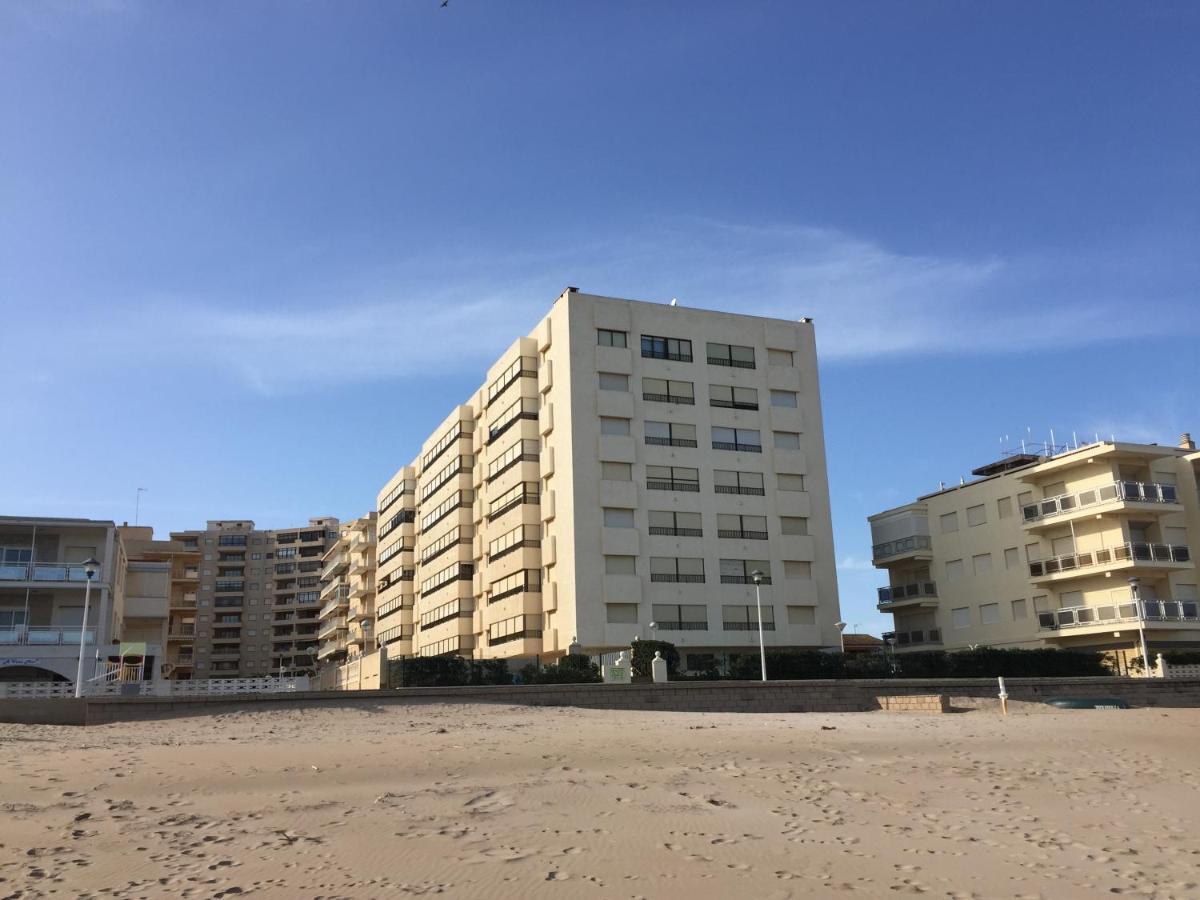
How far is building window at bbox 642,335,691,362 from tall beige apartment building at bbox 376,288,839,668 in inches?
3.5

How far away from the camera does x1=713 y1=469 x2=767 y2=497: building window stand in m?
57.7

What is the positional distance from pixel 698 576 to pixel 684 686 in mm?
20341

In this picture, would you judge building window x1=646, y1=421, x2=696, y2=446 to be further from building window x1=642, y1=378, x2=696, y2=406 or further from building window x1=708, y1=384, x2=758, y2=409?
building window x1=708, y1=384, x2=758, y2=409

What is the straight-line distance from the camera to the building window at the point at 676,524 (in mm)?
55781

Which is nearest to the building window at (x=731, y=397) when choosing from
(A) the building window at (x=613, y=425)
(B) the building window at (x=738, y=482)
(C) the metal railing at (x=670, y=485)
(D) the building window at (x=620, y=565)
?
(B) the building window at (x=738, y=482)

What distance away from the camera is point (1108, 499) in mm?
51375

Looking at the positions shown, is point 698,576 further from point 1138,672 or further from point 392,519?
point 392,519

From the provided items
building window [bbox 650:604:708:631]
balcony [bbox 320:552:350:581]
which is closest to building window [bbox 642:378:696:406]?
building window [bbox 650:604:708:631]

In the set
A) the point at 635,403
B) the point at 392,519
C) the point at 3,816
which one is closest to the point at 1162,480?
the point at 635,403

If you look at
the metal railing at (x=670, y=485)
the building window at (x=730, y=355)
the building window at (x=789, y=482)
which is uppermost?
the building window at (x=730, y=355)

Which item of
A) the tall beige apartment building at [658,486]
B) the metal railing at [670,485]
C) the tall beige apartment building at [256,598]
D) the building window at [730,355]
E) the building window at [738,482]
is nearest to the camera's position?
the tall beige apartment building at [658,486]

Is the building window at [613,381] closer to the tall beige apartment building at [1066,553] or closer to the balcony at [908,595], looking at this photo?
the tall beige apartment building at [1066,553]

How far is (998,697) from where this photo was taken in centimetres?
3744

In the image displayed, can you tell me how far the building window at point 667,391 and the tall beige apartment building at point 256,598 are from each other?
9696 cm
